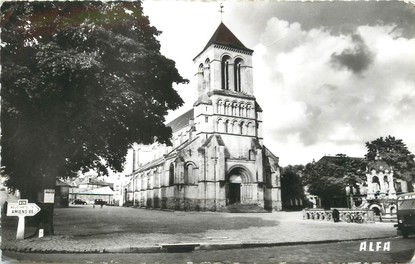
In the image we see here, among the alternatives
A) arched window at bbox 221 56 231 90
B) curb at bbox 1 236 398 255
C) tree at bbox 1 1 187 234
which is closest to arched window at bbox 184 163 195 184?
arched window at bbox 221 56 231 90

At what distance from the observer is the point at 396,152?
391 inches

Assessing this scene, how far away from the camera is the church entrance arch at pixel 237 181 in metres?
25.3

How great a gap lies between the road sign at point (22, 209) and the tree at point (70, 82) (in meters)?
0.53

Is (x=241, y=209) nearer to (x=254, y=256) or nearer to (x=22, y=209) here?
(x=254, y=256)

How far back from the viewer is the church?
22.3 meters

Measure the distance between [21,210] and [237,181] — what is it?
19.2 metres

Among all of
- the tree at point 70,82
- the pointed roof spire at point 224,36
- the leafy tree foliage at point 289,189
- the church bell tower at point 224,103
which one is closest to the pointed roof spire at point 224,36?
the pointed roof spire at point 224,36

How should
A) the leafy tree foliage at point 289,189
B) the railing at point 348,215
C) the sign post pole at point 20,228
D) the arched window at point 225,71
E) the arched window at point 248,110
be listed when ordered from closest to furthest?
the sign post pole at point 20,228, the railing at point 348,215, the arched window at point 225,71, the arched window at point 248,110, the leafy tree foliage at point 289,189

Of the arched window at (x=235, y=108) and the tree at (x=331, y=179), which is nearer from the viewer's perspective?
the tree at (x=331, y=179)

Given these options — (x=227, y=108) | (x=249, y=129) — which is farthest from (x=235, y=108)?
(x=249, y=129)

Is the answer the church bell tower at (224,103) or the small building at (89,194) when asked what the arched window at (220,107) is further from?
the small building at (89,194)

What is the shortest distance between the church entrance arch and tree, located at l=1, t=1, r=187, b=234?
16944 mm

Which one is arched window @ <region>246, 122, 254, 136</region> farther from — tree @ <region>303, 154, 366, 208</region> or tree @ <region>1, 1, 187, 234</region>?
tree @ <region>1, 1, 187, 234</region>

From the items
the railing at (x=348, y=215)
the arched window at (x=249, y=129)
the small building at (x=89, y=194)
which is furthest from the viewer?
the arched window at (x=249, y=129)
